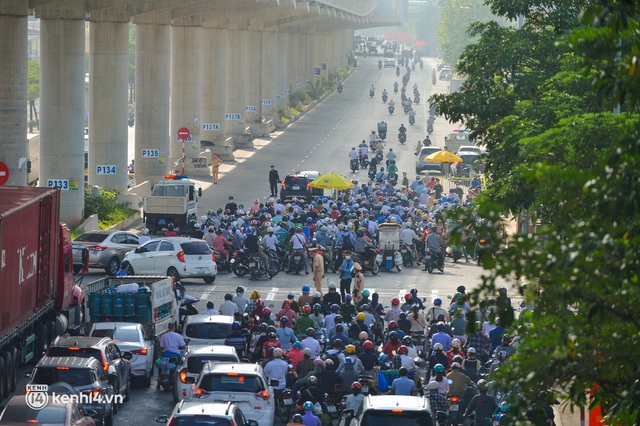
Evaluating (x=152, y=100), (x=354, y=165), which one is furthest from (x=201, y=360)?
(x=354, y=165)

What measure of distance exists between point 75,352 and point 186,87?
49186 millimetres

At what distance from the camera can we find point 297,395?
74.4 ft

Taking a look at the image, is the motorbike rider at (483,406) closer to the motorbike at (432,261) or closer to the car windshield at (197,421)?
the car windshield at (197,421)

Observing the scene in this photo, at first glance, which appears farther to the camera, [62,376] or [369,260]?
[369,260]

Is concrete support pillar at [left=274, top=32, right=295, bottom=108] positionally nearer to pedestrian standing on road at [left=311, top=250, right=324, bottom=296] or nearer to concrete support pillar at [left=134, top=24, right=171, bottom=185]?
concrete support pillar at [left=134, top=24, right=171, bottom=185]

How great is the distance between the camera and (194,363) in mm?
22812

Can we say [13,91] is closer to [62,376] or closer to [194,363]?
[194,363]

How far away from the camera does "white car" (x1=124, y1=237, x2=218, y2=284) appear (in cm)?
3750

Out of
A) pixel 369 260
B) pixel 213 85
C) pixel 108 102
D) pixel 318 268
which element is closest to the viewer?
pixel 318 268

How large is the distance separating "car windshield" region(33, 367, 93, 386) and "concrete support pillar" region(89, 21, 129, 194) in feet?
106

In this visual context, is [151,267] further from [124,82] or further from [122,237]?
[124,82]

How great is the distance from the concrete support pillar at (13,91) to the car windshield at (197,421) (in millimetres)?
26762

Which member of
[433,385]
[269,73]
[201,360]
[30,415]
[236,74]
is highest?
[236,74]

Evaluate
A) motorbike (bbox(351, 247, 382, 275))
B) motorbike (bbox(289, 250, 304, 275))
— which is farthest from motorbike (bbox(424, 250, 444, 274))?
motorbike (bbox(289, 250, 304, 275))
